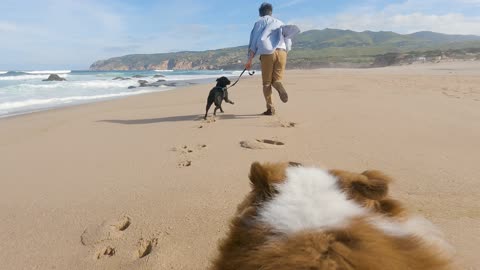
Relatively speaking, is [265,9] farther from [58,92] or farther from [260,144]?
[58,92]

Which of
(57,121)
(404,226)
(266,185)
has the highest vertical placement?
(266,185)

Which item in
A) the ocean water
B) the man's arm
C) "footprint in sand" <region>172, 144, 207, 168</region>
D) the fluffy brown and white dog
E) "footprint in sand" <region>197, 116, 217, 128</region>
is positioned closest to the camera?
the fluffy brown and white dog

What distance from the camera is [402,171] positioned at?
3586mm

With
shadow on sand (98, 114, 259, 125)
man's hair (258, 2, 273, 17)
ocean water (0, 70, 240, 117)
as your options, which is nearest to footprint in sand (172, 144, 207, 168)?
shadow on sand (98, 114, 259, 125)

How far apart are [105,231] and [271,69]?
5.06 m

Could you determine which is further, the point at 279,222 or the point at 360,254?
the point at 279,222

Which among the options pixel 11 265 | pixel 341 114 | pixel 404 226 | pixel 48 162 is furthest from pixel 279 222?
pixel 341 114

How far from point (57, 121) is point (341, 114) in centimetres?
594

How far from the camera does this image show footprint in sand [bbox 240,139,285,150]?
4629mm

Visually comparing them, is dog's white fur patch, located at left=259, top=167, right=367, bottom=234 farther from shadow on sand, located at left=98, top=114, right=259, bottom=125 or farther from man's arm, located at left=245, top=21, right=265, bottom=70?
man's arm, located at left=245, top=21, right=265, bottom=70

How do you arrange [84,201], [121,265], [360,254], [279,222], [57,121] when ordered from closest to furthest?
[360,254]
[279,222]
[121,265]
[84,201]
[57,121]

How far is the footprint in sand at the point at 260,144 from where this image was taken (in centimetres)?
463

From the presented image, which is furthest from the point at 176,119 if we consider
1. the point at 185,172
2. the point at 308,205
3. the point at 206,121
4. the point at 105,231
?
the point at 308,205

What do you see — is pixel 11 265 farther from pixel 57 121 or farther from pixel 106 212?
pixel 57 121
